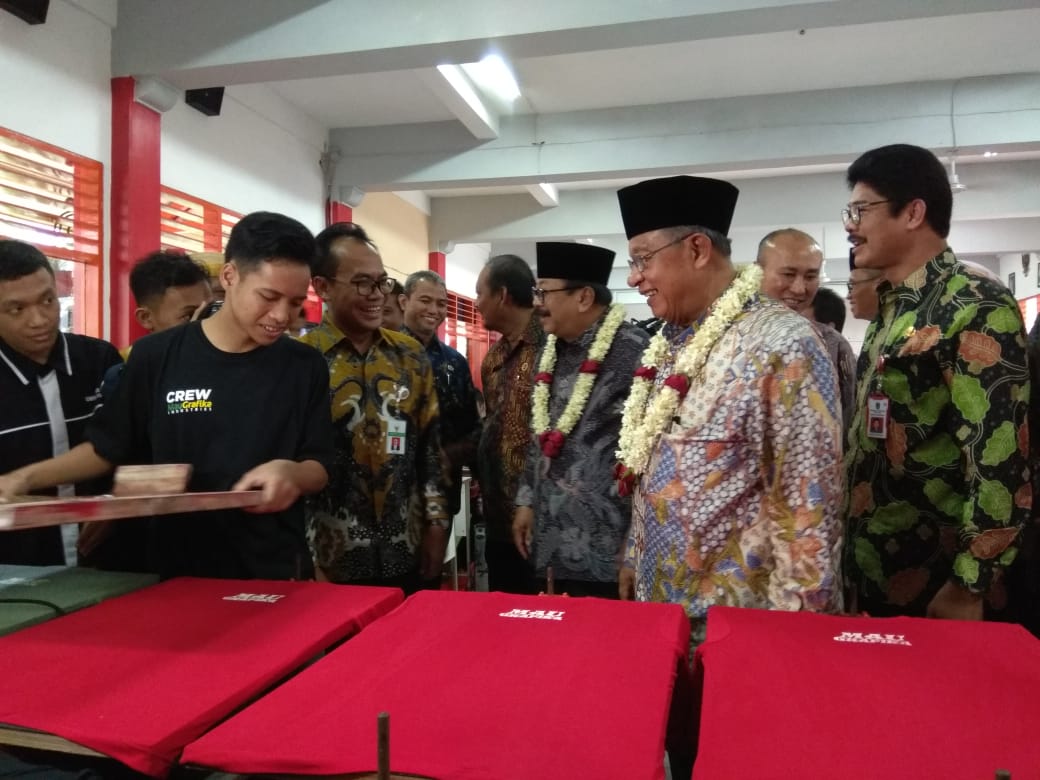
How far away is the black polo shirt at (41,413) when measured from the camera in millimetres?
1845

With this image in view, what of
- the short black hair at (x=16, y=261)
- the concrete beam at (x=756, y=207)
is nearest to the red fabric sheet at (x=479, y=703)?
the short black hair at (x=16, y=261)

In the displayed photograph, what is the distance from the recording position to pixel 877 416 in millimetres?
1623

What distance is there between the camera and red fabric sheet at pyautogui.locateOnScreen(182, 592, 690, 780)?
2.16ft

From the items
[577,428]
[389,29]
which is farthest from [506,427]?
[389,29]

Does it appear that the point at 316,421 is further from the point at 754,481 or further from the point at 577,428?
the point at 577,428

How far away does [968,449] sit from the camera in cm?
146

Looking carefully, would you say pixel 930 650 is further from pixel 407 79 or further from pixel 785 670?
pixel 407 79

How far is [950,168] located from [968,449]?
6847 millimetres

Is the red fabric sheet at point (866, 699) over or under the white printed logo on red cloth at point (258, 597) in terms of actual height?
under

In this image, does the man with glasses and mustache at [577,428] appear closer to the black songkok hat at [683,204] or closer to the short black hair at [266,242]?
the black songkok hat at [683,204]

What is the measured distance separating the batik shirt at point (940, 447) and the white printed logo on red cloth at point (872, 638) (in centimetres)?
56

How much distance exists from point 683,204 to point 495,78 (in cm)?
475

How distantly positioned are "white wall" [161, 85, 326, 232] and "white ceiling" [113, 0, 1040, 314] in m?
0.21

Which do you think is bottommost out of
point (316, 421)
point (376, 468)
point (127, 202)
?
point (376, 468)
